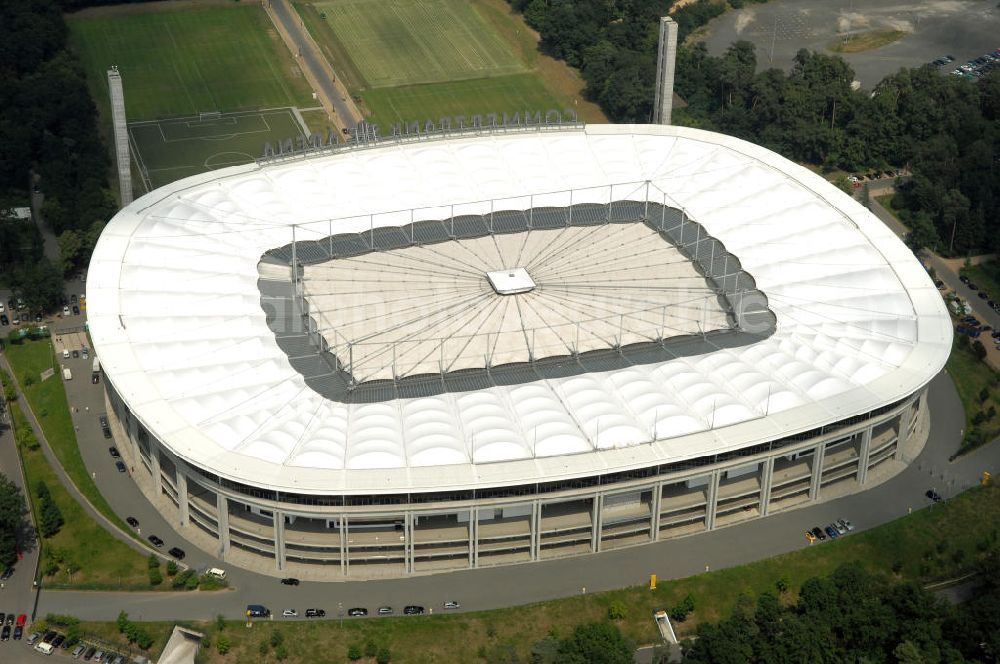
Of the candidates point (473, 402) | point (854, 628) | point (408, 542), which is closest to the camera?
point (854, 628)

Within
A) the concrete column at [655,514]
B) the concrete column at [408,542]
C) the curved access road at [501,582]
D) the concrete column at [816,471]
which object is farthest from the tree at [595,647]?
the concrete column at [816,471]

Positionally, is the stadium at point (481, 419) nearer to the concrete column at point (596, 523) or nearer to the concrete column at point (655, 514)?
the concrete column at point (596, 523)

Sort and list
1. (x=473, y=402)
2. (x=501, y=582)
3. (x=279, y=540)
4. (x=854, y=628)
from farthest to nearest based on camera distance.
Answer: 1. (x=473, y=402)
2. (x=501, y=582)
3. (x=279, y=540)
4. (x=854, y=628)

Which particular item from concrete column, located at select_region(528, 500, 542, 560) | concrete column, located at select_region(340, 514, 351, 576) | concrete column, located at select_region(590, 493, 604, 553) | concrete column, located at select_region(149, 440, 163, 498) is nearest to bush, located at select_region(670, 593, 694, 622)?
concrete column, located at select_region(590, 493, 604, 553)

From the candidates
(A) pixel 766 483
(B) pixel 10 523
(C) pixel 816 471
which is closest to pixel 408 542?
(A) pixel 766 483

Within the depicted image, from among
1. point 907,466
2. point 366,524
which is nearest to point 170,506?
point 366,524

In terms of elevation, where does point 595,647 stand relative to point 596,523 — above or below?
below

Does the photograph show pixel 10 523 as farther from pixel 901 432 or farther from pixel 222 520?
pixel 901 432
